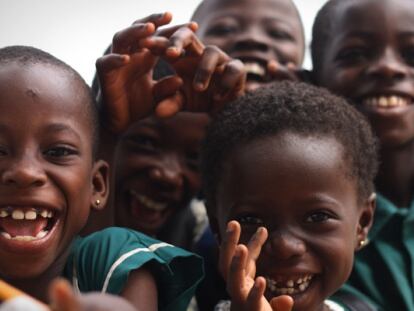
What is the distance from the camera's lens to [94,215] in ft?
6.64

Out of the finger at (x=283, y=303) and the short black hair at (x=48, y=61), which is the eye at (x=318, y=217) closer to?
the finger at (x=283, y=303)

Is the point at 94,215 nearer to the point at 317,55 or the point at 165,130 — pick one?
A: the point at 165,130

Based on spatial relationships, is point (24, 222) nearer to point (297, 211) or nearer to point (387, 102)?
point (297, 211)

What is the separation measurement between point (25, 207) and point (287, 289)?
0.60 metres

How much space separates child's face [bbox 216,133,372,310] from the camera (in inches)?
64.0

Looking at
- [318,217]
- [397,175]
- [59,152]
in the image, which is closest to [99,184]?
[59,152]

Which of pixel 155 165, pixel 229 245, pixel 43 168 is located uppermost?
pixel 43 168

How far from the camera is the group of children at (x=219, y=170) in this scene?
154 cm

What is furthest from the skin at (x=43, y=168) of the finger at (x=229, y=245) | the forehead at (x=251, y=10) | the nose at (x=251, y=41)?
the forehead at (x=251, y=10)

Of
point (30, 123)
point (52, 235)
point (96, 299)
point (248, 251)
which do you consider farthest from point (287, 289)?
point (96, 299)

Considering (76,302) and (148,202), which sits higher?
(76,302)

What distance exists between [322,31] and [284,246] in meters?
0.99

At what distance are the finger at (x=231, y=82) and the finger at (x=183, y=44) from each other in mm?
85

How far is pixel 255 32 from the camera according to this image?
2391mm
